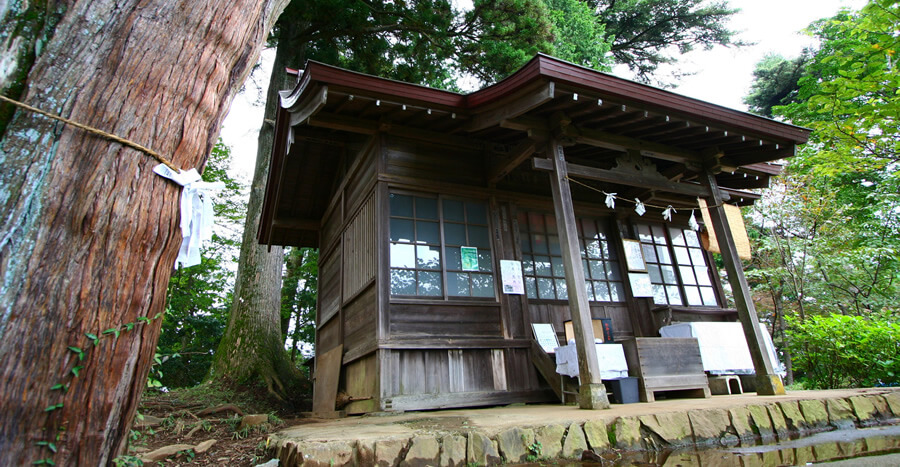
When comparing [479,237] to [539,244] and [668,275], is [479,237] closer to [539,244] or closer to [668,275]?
[539,244]

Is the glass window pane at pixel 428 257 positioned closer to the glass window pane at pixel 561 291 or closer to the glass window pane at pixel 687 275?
the glass window pane at pixel 561 291

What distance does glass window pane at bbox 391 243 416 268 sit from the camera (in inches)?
209

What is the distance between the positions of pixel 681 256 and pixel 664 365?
325 centimetres

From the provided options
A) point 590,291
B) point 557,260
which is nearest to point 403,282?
point 557,260

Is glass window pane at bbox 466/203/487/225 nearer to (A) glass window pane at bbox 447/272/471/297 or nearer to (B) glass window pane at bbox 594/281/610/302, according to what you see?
(A) glass window pane at bbox 447/272/471/297

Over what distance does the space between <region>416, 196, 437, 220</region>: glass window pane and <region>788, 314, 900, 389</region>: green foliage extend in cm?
636

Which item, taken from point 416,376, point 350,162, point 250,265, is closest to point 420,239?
point 416,376

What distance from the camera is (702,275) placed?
7.62 m

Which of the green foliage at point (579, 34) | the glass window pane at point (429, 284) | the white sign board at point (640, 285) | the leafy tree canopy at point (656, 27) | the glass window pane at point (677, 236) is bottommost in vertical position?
the glass window pane at point (429, 284)

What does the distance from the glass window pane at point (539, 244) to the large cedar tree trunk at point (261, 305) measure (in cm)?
461

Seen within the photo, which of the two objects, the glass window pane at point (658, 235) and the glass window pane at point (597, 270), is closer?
the glass window pane at point (597, 270)

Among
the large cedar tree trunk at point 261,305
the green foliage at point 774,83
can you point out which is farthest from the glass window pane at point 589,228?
the green foliage at point 774,83

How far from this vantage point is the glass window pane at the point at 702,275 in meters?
7.55

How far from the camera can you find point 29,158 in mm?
1595
